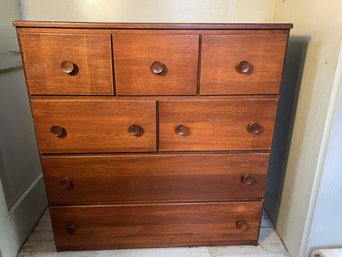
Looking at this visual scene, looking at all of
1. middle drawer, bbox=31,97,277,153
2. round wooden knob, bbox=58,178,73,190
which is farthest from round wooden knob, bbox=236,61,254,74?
round wooden knob, bbox=58,178,73,190

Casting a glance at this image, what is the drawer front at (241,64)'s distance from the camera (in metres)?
0.92

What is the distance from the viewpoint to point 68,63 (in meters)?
0.91

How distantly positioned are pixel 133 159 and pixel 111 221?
1.10ft

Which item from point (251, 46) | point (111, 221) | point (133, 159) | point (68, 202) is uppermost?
point (251, 46)

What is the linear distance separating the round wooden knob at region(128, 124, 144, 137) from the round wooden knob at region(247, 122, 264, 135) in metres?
0.43

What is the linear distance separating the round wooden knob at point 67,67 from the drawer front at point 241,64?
47 cm

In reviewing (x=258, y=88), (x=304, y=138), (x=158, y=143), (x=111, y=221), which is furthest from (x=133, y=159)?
(x=304, y=138)

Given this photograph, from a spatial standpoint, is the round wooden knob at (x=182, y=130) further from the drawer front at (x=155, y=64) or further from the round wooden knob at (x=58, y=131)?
the round wooden knob at (x=58, y=131)

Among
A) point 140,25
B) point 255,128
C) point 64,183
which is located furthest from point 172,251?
point 140,25

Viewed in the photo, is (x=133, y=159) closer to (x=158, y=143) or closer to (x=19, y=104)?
(x=158, y=143)

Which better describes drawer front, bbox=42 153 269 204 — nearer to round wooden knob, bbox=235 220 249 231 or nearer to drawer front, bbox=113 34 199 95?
round wooden knob, bbox=235 220 249 231

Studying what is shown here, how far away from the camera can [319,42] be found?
99 cm

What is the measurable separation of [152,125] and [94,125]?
225 millimetres

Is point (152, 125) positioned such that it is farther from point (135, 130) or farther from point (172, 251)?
point (172, 251)
